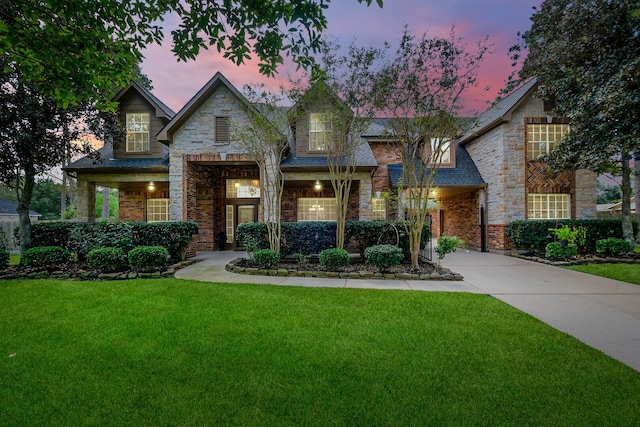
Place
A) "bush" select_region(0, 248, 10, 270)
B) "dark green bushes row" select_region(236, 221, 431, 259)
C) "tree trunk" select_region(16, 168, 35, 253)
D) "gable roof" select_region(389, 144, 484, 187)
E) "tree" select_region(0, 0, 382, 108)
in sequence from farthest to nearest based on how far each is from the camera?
"gable roof" select_region(389, 144, 484, 187) → "dark green bushes row" select_region(236, 221, 431, 259) → "tree trunk" select_region(16, 168, 35, 253) → "bush" select_region(0, 248, 10, 270) → "tree" select_region(0, 0, 382, 108)

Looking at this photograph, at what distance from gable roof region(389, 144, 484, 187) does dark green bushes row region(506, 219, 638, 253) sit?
2882 mm

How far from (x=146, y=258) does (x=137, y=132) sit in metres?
7.55

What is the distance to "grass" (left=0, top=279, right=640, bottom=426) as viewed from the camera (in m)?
2.23

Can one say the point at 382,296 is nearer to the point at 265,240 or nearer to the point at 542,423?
the point at 542,423

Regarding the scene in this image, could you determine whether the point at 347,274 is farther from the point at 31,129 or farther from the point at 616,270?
the point at 31,129

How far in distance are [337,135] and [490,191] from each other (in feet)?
27.9

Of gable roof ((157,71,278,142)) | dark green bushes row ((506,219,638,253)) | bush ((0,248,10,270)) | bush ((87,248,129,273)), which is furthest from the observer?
dark green bushes row ((506,219,638,253))

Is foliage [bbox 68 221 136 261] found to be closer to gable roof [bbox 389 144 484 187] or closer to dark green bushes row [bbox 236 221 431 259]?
dark green bushes row [bbox 236 221 431 259]

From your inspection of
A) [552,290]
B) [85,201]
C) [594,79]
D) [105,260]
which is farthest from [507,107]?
[85,201]

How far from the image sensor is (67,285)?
20.6ft

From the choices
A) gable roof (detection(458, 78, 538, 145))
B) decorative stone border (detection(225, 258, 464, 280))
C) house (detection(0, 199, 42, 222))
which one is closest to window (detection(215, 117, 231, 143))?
decorative stone border (detection(225, 258, 464, 280))

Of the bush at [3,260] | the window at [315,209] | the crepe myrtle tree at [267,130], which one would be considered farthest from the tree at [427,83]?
the bush at [3,260]

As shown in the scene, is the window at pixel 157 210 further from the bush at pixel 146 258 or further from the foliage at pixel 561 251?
the foliage at pixel 561 251

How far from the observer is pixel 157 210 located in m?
13.7
